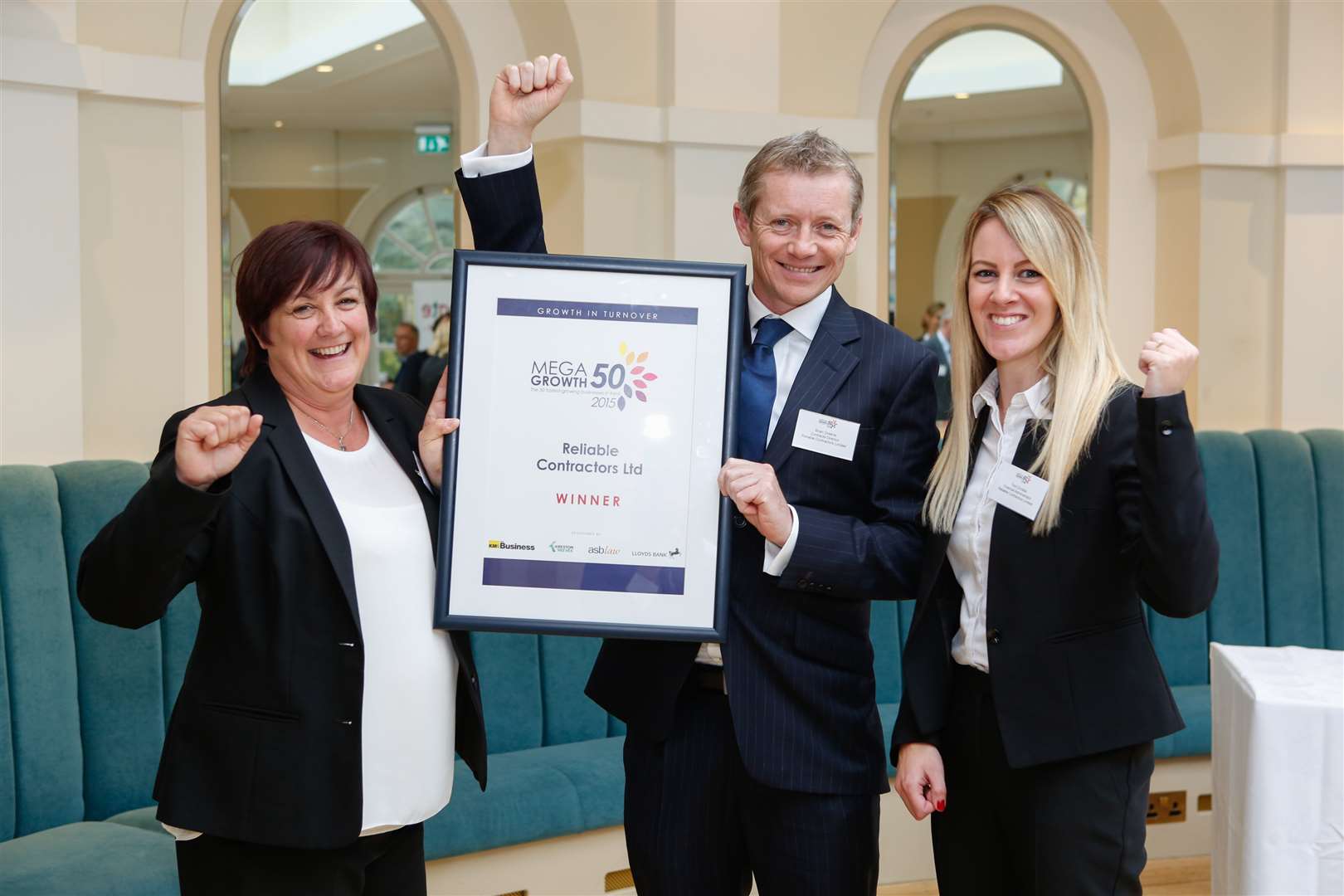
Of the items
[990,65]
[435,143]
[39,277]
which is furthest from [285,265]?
[435,143]

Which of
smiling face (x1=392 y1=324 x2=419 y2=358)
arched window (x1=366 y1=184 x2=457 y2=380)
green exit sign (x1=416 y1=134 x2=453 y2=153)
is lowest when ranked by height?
smiling face (x1=392 y1=324 x2=419 y2=358)

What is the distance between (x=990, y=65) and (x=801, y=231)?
5.62 m

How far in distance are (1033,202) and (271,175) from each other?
9.77m

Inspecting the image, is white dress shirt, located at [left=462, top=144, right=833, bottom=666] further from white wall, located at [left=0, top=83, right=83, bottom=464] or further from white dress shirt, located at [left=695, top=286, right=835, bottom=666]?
white wall, located at [left=0, top=83, right=83, bottom=464]

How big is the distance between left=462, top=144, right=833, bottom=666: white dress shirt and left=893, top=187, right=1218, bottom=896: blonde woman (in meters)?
0.26

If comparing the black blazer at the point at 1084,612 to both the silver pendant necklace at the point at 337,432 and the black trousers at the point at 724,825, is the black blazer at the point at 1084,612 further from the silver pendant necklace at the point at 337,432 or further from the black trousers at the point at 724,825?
A: the silver pendant necklace at the point at 337,432

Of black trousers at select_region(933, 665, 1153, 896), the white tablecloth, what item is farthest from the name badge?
the white tablecloth

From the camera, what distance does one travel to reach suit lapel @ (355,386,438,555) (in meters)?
2.03

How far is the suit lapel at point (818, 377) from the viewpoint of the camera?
6.84 ft

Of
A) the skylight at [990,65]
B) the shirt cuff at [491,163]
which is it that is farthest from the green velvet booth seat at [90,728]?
the skylight at [990,65]

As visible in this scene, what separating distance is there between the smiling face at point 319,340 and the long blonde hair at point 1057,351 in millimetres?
981

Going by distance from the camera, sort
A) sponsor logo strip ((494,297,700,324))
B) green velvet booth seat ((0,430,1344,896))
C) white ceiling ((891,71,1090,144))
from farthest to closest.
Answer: white ceiling ((891,71,1090,144)) < green velvet booth seat ((0,430,1344,896)) < sponsor logo strip ((494,297,700,324))

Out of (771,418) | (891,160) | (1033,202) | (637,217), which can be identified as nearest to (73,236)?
(637,217)

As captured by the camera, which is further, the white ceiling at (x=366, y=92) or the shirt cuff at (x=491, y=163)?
the white ceiling at (x=366, y=92)
